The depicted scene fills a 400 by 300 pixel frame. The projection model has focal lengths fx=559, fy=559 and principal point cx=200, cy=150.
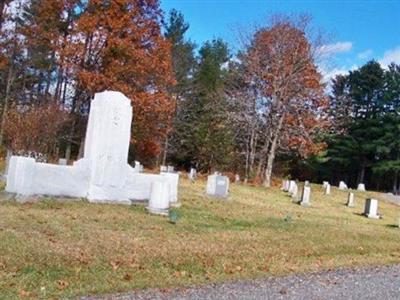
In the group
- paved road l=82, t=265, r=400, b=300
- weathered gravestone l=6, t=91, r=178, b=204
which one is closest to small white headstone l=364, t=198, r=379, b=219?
weathered gravestone l=6, t=91, r=178, b=204

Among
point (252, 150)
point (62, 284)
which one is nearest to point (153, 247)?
point (62, 284)

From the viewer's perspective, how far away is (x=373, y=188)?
56781 millimetres

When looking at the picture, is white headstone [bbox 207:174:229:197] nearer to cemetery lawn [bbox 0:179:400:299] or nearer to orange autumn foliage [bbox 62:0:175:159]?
cemetery lawn [bbox 0:179:400:299]

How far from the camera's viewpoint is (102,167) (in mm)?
13812

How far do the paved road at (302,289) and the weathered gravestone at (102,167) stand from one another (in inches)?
239

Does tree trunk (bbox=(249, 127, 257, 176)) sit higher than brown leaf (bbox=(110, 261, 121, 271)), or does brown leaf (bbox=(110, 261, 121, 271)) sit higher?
tree trunk (bbox=(249, 127, 257, 176))

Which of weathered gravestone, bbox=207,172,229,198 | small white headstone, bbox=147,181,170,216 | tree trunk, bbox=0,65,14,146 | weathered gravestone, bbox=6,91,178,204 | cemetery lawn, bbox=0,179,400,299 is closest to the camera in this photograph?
cemetery lawn, bbox=0,179,400,299

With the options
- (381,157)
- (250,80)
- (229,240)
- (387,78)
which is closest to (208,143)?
(250,80)

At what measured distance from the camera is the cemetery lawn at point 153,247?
6.87 meters

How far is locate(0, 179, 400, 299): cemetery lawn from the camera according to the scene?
→ 6.87 metres

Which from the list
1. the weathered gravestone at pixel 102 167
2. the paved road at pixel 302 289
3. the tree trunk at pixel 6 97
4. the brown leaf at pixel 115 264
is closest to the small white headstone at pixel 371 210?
the weathered gravestone at pixel 102 167

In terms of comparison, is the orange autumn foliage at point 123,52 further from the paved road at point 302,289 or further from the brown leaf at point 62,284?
the brown leaf at point 62,284

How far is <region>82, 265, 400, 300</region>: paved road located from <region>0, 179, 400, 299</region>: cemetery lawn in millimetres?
371

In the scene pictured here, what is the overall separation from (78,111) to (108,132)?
18.7 metres
